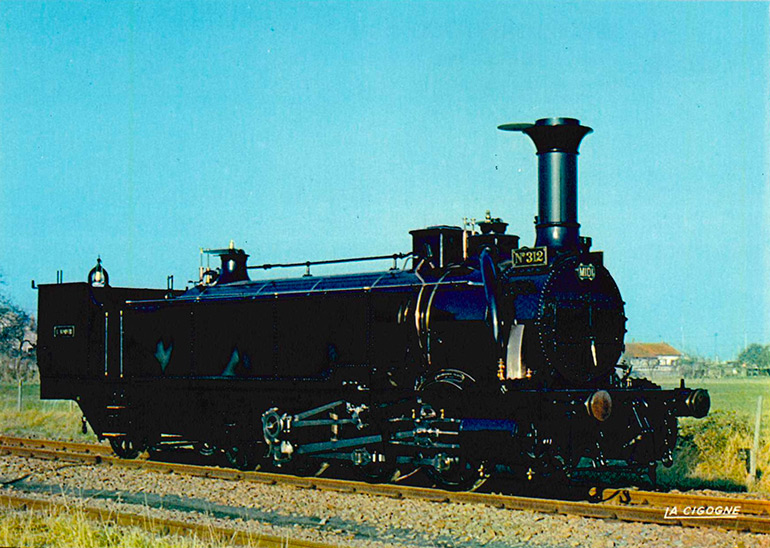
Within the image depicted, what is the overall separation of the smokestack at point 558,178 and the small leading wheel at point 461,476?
3.07 m

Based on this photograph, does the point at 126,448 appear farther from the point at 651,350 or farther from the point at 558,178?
the point at 651,350

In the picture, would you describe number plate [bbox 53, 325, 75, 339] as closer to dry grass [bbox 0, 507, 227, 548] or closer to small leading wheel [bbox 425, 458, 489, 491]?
dry grass [bbox 0, 507, 227, 548]

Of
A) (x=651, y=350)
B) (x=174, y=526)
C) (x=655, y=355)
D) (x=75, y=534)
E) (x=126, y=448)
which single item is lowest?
(x=655, y=355)

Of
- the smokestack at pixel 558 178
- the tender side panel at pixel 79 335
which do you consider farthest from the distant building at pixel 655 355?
the smokestack at pixel 558 178

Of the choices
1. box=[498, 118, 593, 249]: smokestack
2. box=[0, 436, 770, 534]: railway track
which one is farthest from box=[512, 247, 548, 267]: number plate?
box=[0, 436, 770, 534]: railway track

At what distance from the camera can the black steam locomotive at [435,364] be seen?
35.1ft

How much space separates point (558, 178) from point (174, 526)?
254 inches

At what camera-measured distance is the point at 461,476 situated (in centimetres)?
1118

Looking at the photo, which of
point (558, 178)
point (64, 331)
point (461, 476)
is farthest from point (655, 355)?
point (461, 476)

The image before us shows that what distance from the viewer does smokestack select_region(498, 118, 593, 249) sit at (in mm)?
11531

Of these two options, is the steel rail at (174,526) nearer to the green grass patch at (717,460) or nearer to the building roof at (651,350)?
the green grass patch at (717,460)

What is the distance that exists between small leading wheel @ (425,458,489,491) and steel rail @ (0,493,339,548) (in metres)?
2.89

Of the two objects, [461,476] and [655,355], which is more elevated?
[461,476]

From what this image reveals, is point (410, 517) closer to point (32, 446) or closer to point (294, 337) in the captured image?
point (294, 337)
